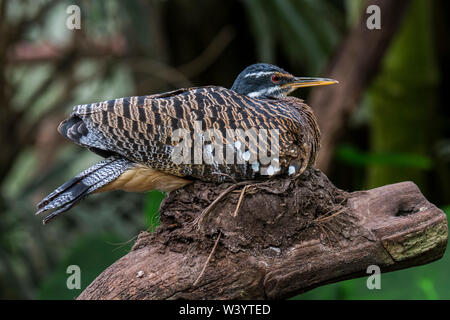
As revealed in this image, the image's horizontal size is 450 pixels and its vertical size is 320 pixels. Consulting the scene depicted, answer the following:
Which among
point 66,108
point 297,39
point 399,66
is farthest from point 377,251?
point 66,108

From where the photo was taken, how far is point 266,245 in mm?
2045

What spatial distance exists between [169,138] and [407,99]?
3516 millimetres

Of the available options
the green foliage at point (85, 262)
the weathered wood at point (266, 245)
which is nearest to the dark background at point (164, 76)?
the green foliage at point (85, 262)

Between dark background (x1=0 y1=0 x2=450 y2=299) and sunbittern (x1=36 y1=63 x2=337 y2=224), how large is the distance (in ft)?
4.71

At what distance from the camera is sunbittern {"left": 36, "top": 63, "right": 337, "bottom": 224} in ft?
6.70

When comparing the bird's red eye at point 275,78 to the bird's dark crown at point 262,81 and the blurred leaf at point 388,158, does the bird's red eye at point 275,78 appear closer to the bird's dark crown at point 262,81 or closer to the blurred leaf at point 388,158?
the bird's dark crown at point 262,81

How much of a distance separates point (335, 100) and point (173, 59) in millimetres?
2086

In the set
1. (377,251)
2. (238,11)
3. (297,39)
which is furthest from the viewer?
(238,11)

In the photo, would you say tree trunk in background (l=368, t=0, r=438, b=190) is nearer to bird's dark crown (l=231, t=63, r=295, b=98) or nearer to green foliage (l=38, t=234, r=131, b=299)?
green foliage (l=38, t=234, r=131, b=299)

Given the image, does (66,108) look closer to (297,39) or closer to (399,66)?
(297,39)

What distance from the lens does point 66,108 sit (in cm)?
562

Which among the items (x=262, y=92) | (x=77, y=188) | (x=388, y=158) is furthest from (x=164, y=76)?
(x=77, y=188)

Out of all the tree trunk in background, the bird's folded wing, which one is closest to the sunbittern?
the bird's folded wing

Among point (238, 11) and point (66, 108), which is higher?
point (238, 11)
